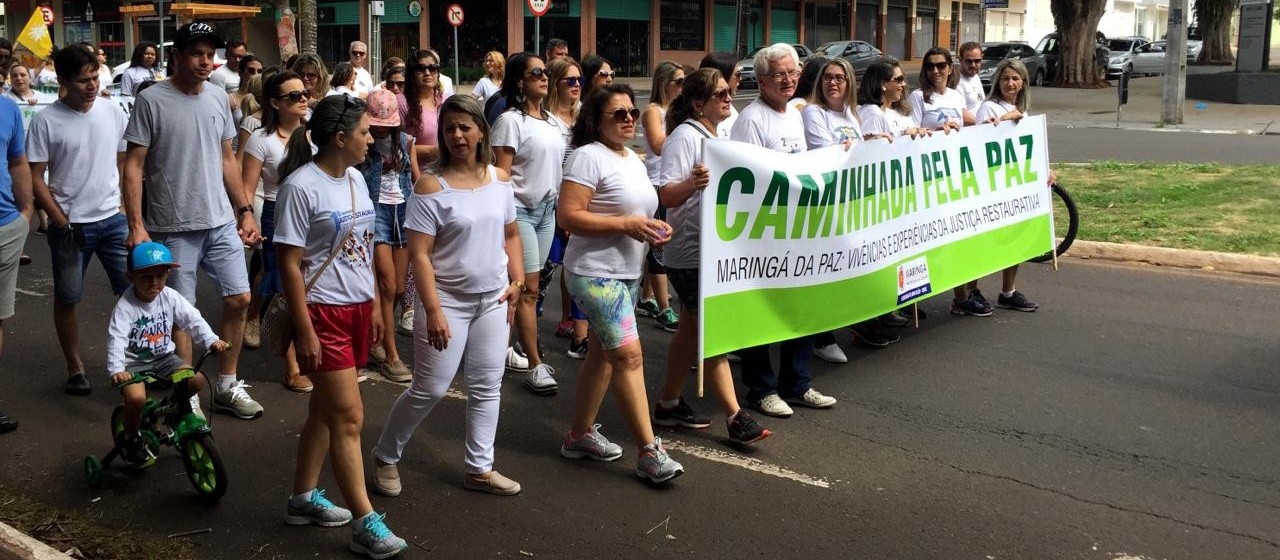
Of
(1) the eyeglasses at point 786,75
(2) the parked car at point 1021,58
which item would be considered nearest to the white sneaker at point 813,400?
(1) the eyeglasses at point 786,75

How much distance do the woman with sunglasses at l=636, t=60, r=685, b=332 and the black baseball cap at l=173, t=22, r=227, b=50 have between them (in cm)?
251

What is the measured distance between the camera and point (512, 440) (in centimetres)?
598

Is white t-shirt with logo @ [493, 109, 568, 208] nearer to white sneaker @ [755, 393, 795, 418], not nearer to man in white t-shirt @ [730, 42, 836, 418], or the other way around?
man in white t-shirt @ [730, 42, 836, 418]

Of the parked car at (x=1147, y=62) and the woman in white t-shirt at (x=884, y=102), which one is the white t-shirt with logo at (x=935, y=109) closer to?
the woman in white t-shirt at (x=884, y=102)

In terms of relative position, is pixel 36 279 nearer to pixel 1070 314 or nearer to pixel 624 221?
pixel 624 221

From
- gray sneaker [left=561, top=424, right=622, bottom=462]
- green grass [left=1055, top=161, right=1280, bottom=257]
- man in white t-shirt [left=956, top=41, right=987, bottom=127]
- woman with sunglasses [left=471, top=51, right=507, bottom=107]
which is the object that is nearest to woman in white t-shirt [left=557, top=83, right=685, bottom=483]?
gray sneaker [left=561, top=424, right=622, bottom=462]

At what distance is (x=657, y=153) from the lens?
766cm

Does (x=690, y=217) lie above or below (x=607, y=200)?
below

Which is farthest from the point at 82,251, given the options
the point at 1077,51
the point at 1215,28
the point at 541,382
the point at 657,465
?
the point at 1215,28

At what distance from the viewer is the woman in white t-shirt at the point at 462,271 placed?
4809mm

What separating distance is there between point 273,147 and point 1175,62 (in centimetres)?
1872

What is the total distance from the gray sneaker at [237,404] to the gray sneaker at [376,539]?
1.99m

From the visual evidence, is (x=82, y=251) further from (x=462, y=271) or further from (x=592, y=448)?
(x=592, y=448)

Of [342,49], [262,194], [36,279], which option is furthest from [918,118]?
[342,49]
